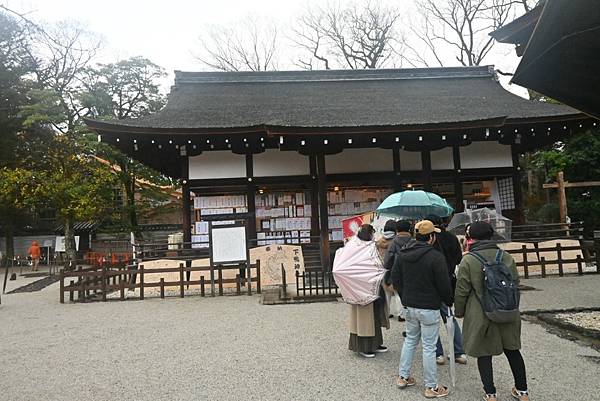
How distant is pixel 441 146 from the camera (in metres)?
11.3

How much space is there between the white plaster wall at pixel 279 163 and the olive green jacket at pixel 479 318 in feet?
27.7

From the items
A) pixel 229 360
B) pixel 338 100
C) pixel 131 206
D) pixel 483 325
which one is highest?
pixel 338 100

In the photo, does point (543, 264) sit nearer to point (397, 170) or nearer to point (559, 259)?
point (559, 259)

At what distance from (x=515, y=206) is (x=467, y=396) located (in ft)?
31.8

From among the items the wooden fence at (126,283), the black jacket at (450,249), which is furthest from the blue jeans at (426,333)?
the wooden fence at (126,283)

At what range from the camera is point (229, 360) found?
173 inches

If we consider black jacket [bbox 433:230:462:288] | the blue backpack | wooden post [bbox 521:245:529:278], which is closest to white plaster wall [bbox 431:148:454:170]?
wooden post [bbox 521:245:529:278]

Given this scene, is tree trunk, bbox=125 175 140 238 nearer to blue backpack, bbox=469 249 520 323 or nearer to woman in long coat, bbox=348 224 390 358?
woman in long coat, bbox=348 224 390 358

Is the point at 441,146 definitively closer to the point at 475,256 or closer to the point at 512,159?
the point at 512,159

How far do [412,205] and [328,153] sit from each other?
550 centimetres

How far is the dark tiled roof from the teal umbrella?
138 inches

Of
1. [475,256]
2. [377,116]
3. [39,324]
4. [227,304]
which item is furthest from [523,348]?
[377,116]

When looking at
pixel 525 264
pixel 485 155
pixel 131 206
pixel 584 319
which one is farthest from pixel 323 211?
pixel 131 206

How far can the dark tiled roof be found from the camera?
1072 centimetres
